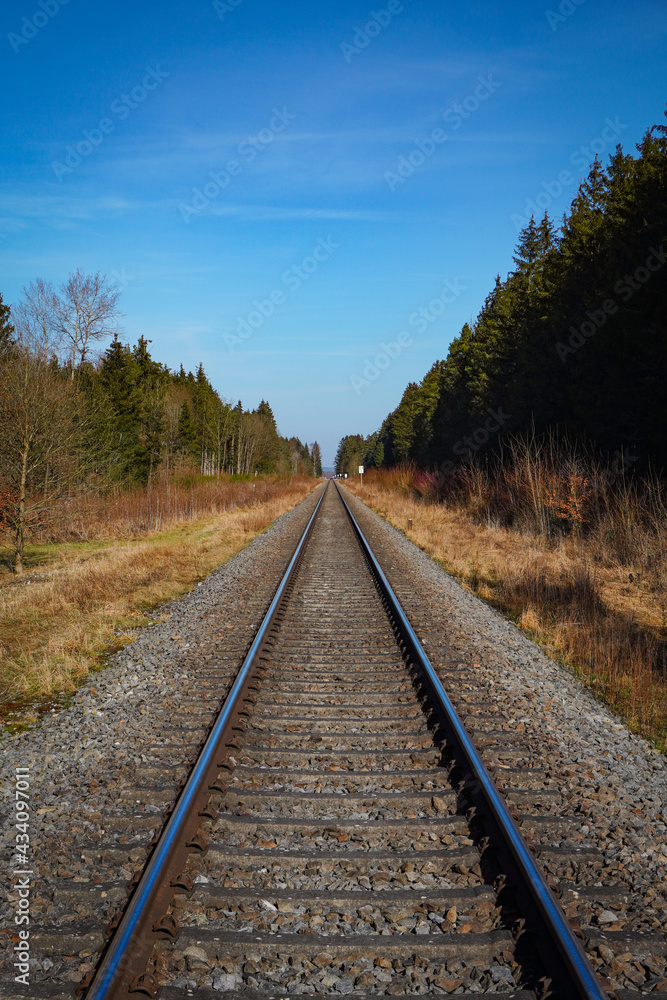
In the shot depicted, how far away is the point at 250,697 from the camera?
486 centimetres

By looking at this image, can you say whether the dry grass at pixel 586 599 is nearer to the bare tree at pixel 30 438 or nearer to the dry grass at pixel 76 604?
the dry grass at pixel 76 604

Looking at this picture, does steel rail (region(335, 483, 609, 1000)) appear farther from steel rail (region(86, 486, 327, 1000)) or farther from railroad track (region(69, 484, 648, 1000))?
steel rail (region(86, 486, 327, 1000))

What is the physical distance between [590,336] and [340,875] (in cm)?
1667

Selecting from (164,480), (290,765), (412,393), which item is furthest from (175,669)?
(412,393)

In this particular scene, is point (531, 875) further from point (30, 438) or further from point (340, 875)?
point (30, 438)

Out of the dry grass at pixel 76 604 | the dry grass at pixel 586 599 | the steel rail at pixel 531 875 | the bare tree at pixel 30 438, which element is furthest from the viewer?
the bare tree at pixel 30 438

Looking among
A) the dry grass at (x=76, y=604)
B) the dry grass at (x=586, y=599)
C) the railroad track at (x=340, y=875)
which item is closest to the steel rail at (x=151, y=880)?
the railroad track at (x=340, y=875)

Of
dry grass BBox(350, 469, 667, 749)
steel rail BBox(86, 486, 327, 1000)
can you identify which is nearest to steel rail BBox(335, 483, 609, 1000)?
steel rail BBox(86, 486, 327, 1000)

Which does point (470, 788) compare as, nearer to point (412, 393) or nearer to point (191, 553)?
point (191, 553)

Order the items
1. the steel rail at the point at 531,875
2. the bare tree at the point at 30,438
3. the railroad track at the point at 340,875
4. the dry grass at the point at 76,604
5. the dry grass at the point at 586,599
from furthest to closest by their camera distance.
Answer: the bare tree at the point at 30,438 → the dry grass at the point at 76,604 → the dry grass at the point at 586,599 → the railroad track at the point at 340,875 → the steel rail at the point at 531,875

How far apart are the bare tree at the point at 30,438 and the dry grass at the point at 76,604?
1.36m

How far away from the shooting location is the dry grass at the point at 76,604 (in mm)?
5883

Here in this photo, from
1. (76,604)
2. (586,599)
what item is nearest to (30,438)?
(76,604)

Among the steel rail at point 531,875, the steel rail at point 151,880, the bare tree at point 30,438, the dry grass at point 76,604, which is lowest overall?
the dry grass at point 76,604
